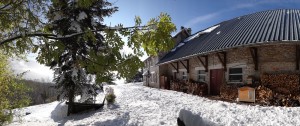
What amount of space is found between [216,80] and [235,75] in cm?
218

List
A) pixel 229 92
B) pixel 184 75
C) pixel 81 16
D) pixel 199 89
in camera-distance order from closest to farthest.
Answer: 1. pixel 229 92
2. pixel 81 16
3. pixel 199 89
4. pixel 184 75

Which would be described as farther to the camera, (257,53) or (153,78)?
(153,78)

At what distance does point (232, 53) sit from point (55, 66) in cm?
1099

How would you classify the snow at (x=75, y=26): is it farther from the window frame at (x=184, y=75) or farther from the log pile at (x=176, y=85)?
the window frame at (x=184, y=75)

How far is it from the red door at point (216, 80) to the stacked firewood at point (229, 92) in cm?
128

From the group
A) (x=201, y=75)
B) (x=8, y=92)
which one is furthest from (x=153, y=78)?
(x=8, y=92)

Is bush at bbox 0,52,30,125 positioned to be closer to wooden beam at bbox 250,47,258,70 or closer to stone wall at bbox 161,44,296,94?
wooden beam at bbox 250,47,258,70

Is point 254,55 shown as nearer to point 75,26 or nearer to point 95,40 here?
point 95,40

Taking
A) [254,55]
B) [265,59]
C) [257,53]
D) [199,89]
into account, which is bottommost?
[199,89]

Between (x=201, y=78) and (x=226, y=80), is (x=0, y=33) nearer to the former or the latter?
(x=226, y=80)

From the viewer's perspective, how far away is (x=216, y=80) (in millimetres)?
15719

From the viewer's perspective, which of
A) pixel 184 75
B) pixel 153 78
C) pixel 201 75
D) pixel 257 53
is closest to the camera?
pixel 257 53

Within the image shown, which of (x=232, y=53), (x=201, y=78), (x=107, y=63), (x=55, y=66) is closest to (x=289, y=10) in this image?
(x=232, y=53)

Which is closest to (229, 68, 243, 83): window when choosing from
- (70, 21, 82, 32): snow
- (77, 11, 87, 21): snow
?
(70, 21, 82, 32): snow
